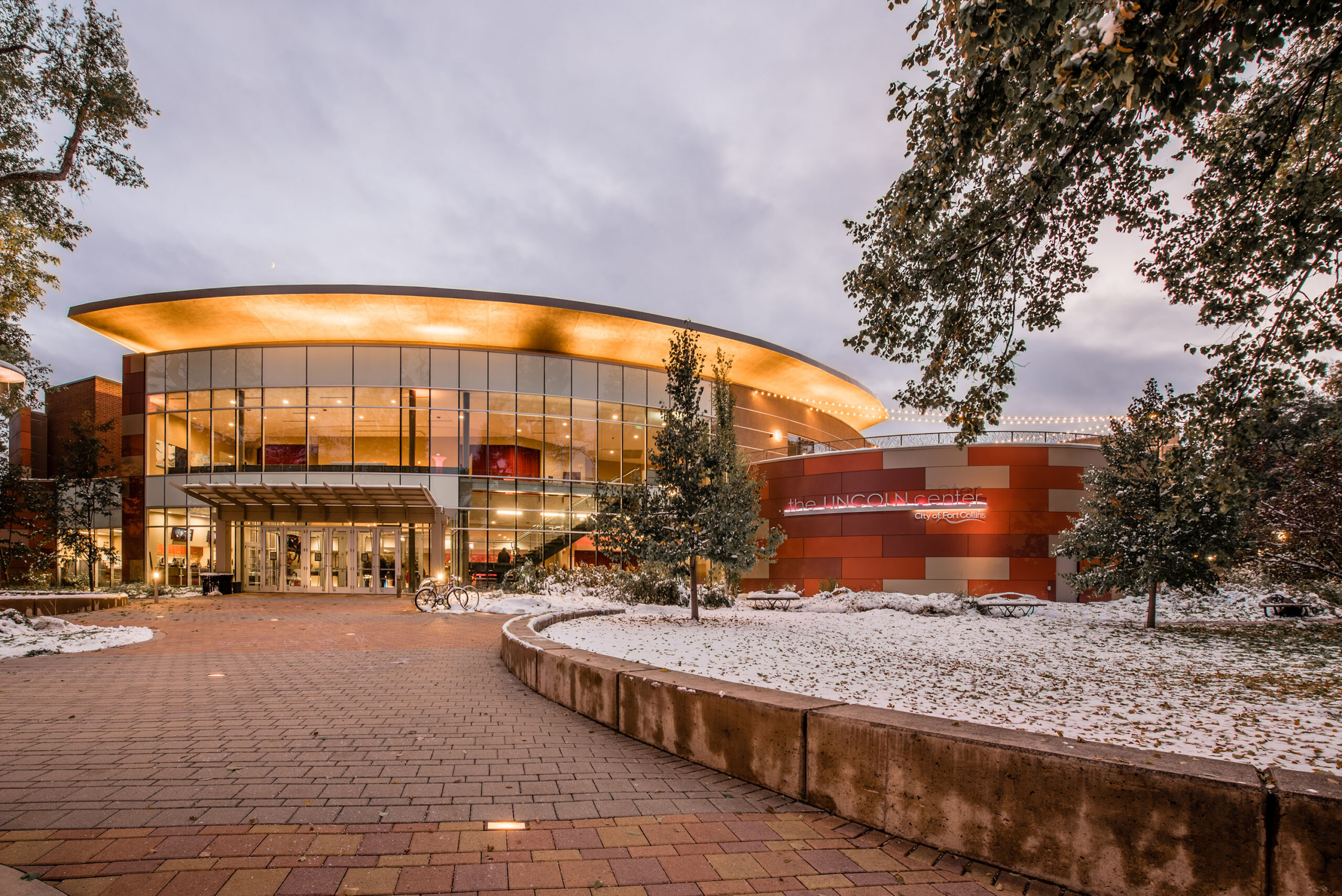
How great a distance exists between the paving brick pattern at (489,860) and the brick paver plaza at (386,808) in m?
0.01

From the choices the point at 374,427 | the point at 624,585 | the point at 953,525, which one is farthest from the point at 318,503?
the point at 953,525

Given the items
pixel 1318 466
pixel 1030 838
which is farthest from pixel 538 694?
pixel 1318 466

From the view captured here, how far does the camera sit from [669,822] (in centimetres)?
371

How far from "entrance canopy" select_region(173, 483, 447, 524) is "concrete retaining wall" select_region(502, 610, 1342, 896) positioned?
21741mm

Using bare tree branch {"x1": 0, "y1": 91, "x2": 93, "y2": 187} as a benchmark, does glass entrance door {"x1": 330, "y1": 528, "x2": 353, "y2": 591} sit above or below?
below

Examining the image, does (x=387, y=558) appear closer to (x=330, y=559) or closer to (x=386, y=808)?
(x=330, y=559)

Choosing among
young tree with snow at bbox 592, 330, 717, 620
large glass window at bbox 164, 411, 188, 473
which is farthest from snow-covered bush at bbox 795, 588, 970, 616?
large glass window at bbox 164, 411, 188, 473

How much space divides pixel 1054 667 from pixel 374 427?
26098 millimetres

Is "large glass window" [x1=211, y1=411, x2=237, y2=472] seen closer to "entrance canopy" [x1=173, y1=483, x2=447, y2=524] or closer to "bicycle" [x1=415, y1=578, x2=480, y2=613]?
"entrance canopy" [x1=173, y1=483, x2=447, y2=524]

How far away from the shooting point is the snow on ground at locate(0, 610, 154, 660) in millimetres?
9984

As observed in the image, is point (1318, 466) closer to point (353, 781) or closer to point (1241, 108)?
point (1241, 108)

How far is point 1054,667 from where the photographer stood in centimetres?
934

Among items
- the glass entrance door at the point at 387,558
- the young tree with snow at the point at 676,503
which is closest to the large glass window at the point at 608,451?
the glass entrance door at the point at 387,558

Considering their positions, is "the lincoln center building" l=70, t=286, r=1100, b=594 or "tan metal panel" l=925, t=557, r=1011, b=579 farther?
"the lincoln center building" l=70, t=286, r=1100, b=594
